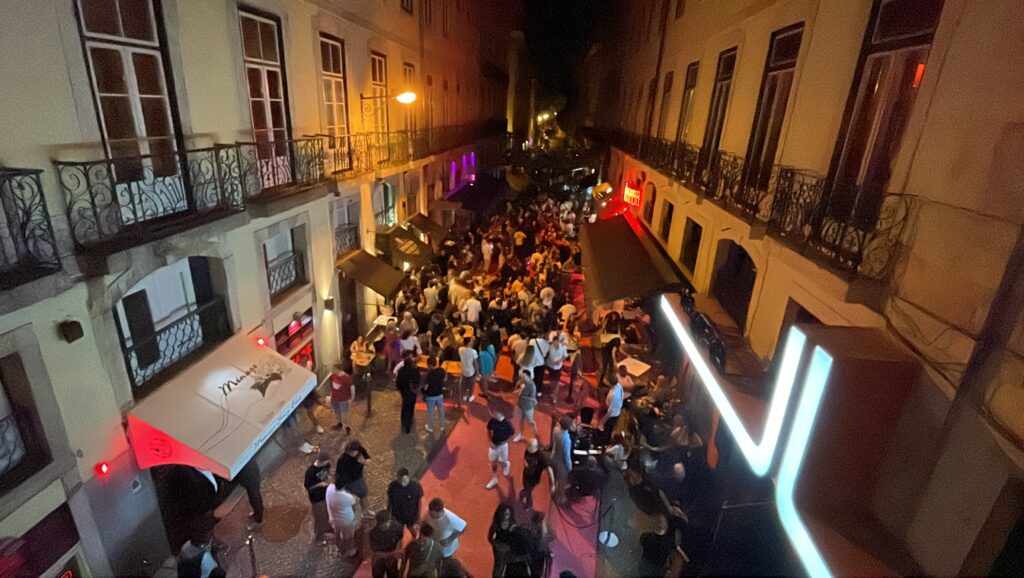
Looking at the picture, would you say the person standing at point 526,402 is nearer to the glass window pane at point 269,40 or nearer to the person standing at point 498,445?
the person standing at point 498,445

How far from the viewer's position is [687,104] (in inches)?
505

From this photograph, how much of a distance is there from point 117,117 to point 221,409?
3.93m

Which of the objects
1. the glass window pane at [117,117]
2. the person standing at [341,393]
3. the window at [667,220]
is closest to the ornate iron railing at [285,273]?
the person standing at [341,393]

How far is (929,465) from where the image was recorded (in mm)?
4336

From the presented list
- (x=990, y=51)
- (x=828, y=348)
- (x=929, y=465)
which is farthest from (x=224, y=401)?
(x=990, y=51)

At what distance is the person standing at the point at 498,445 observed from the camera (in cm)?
805

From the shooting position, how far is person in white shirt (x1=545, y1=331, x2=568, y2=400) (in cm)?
1026

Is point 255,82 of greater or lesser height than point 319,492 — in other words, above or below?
above

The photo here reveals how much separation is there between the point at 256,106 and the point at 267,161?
2.96 feet

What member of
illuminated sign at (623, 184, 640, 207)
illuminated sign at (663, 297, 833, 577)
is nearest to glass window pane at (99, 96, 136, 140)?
illuminated sign at (663, 297, 833, 577)

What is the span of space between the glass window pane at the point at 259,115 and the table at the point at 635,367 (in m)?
8.37

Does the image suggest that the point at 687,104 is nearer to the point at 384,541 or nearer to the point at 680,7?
the point at 680,7

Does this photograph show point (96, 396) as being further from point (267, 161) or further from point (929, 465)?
point (929, 465)

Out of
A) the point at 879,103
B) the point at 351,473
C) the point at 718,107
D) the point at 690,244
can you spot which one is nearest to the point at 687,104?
the point at 718,107
